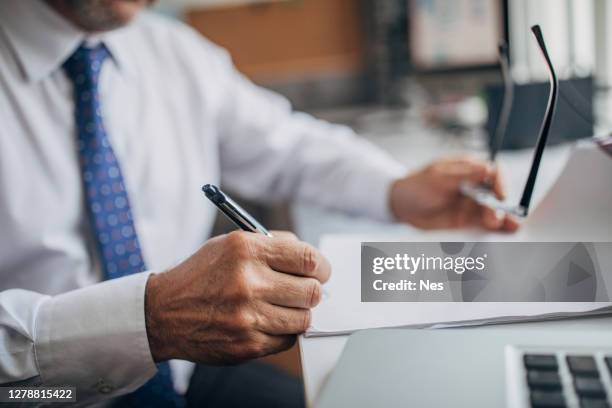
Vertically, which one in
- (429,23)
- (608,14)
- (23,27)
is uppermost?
(429,23)

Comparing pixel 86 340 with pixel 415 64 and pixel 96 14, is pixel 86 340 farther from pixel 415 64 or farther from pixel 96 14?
pixel 415 64

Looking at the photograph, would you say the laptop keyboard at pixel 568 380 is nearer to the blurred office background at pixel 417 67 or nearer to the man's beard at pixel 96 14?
the blurred office background at pixel 417 67

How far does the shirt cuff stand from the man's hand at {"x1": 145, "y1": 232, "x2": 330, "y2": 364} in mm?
30

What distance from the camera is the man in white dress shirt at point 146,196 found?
45cm

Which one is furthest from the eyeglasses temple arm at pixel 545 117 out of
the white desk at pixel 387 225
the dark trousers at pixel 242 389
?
the dark trousers at pixel 242 389

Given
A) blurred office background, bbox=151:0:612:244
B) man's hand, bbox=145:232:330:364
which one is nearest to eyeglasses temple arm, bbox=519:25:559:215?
man's hand, bbox=145:232:330:364

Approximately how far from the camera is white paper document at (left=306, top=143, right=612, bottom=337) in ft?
1.38

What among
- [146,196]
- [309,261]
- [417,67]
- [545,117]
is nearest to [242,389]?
[146,196]

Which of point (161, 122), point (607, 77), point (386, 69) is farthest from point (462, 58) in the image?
point (161, 122)

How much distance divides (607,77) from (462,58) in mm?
404

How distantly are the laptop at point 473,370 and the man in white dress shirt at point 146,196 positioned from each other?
0.10 metres

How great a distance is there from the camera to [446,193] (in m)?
0.78

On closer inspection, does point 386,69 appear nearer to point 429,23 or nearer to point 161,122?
point 429,23

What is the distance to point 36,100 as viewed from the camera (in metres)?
0.75
